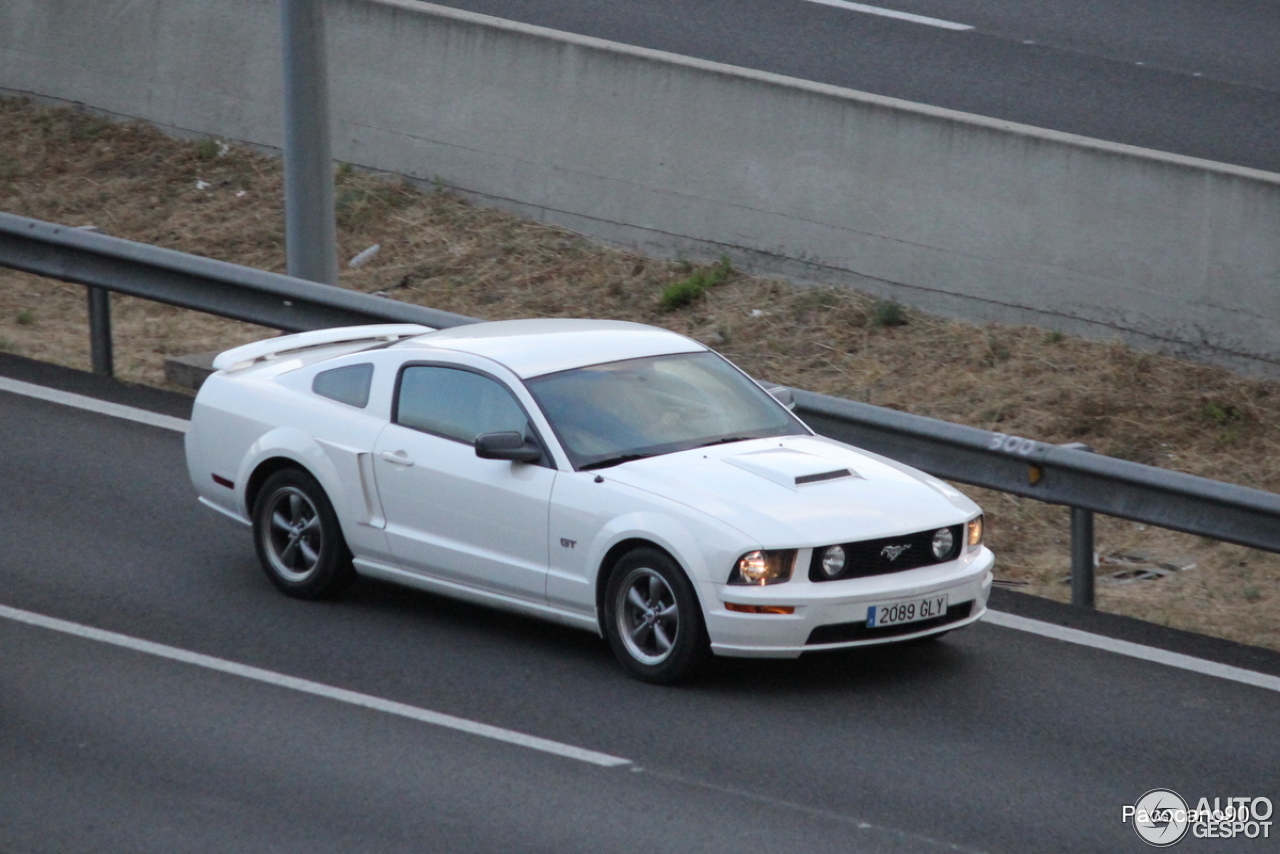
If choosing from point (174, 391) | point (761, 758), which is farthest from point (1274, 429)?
point (174, 391)

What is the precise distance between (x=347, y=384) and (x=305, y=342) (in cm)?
90

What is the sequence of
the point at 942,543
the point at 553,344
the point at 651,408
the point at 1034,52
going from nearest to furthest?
the point at 942,543, the point at 651,408, the point at 553,344, the point at 1034,52

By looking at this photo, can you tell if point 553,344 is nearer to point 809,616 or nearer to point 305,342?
point 305,342

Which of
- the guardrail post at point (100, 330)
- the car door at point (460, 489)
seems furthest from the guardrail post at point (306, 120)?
the car door at point (460, 489)

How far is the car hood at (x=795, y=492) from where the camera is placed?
770 cm

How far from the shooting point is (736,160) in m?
14.7

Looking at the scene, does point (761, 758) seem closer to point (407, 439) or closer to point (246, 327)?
point (407, 439)

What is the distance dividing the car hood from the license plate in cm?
30

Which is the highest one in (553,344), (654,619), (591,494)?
(553,344)

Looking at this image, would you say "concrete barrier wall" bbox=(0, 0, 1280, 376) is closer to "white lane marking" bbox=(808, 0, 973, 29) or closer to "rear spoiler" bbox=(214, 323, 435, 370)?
"rear spoiler" bbox=(214, 323, 435, 370)

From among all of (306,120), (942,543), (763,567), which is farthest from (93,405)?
(942,543)

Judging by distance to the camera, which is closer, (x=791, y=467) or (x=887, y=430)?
(x=791, y=467)

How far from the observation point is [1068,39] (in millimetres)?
18734

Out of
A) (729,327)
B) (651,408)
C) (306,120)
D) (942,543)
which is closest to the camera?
(942,543)
